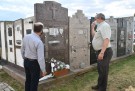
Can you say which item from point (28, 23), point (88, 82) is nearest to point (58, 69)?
point (88, 82)

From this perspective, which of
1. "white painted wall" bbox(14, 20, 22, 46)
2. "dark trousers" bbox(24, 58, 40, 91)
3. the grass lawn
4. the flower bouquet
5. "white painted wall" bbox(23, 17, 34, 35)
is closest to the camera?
"dark trousers" bbox(24, 58, 40, 91)

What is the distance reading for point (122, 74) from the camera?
5.68 meters

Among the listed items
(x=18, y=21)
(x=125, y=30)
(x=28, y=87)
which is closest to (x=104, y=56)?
(x=28, y=87)

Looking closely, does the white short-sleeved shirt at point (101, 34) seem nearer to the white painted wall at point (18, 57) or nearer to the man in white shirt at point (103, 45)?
the man in white shirt at point (103, 45)

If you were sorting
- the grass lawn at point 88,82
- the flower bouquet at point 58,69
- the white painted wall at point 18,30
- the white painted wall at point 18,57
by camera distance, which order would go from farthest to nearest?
the white painted wall at point 18,57, the white painted wall at point 18,30, the flower bouquet at point 58,69, the grass lawn at point 88,82

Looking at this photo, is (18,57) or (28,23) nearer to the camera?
(28,23)

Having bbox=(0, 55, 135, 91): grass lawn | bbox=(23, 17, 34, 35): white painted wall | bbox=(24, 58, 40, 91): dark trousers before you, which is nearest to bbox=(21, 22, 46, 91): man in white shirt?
bbox=(24, 58, 40, 91): dark trousers

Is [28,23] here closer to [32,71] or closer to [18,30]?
[18,30]

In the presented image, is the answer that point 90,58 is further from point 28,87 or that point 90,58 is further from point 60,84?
point 28,87

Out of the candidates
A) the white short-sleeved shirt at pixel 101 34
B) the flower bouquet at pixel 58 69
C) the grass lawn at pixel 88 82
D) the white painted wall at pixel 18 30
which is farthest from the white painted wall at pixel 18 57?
the white short-sleeved shirt at pixel 101 34

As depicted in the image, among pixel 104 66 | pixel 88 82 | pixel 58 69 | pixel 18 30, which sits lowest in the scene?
pixel 88 82

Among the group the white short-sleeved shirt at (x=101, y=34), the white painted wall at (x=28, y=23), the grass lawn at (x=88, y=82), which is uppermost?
the white painted wall at (x=28, y=23)

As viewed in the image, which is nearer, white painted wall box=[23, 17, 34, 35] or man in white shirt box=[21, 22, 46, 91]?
man in white shirt box=[21, 22, 46, 91]

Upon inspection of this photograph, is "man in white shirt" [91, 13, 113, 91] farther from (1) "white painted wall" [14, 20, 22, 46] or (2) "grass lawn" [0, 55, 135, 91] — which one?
(1) "white painted wall" [14, 20, 22, 46]
